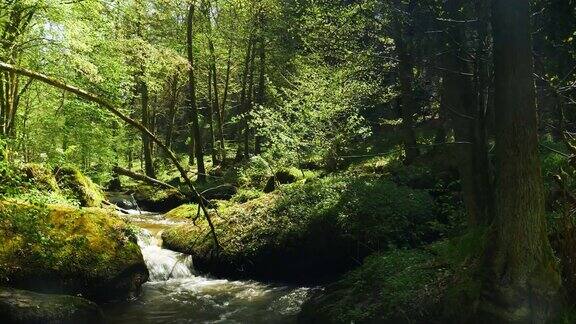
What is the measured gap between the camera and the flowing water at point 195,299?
9.41 m

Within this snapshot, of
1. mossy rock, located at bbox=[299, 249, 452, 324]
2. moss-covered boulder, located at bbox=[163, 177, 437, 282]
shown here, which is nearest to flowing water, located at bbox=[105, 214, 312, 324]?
moss-covered boulder, located at bbox=[163, 177, 437, 282]

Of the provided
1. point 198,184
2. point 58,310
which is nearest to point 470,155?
point 58,310

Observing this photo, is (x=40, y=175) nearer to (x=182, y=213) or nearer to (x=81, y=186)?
(x=81, y=186)

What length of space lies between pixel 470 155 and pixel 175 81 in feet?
84.3

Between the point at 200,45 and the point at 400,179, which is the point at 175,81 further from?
the point at 400,179

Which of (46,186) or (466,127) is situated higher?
(466,127)

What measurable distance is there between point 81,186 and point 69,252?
682 centimetres

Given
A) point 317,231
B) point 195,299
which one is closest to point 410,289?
point 317,231

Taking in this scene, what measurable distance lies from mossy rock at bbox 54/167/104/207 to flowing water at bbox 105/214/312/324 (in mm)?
3672

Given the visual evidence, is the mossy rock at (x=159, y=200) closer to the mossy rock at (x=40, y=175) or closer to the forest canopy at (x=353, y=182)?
the forest canopy at (x=353, y=182)

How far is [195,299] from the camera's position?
35.1 feet

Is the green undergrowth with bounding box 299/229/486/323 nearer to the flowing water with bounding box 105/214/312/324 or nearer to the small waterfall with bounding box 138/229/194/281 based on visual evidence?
the flowing water with bounding box 105/214/312/324

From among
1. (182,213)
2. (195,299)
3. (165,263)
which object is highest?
(182,213)

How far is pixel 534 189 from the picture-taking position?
5.50 meters
